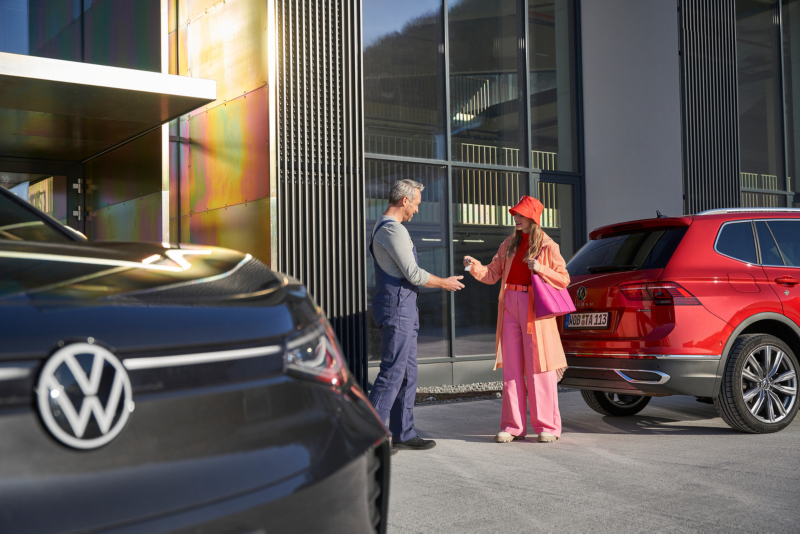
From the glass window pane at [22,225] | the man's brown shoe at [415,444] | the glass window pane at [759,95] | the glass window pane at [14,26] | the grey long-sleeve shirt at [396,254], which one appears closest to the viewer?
the glass window pane at [22,225]

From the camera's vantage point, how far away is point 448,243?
930 cm

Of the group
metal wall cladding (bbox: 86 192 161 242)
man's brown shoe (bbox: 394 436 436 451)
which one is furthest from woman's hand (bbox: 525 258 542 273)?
metal wall cladding (bbox: 86 192 161 242)

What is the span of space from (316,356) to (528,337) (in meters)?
3.82

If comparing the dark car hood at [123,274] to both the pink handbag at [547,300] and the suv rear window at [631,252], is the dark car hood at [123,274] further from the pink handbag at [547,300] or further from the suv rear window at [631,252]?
the suv rear window at [631,252]

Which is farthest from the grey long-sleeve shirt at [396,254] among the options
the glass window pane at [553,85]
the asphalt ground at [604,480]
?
the glass window pane at [553,85]

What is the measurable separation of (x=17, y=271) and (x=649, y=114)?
10.6 m

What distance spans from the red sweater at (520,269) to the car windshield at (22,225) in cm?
354

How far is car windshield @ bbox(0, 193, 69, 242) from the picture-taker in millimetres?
2232

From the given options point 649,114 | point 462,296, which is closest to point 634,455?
point 462,296

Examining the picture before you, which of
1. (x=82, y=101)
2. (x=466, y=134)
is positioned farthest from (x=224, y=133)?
(x=466, y=134)

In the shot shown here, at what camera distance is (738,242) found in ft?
18.3

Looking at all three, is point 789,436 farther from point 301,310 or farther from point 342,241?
point 301,310

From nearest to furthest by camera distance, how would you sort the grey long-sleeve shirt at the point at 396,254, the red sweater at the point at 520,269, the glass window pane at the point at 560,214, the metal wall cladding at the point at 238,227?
1. the grey long-sleeve shirt at the point at 396,254
2. the red sweater at the point at 520,269
3. the metal wall cladding at the point at 238,227
4. the glass window pane at the point at 560,214

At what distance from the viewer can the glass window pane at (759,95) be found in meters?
12.6
